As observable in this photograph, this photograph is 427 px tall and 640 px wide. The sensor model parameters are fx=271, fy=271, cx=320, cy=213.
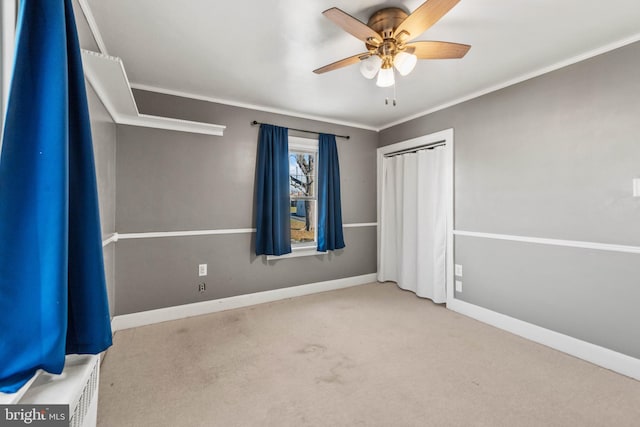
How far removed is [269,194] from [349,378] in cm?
211

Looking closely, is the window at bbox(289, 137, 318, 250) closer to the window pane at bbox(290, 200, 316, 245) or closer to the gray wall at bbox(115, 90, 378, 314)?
the window pane at bbox(290, 200, 316, 245)

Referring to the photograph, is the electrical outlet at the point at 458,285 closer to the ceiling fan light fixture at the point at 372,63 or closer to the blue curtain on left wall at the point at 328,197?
the blue curtain on left wall at the point at 328,197

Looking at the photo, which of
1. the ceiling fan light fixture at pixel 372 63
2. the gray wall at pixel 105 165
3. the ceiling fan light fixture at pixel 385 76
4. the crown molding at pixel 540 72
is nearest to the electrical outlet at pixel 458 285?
the crown molding at pixel 540 72

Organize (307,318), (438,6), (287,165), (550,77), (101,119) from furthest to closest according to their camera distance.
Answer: (287,165), (307,318), (550,77), (101,119), (438,6)

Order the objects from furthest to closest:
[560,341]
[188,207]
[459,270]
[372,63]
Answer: [459,270] → [188,207] → [560,341] → [372,63]

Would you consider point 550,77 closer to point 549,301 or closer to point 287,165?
point 549,301

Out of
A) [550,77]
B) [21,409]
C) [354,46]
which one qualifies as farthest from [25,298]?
[550,77]

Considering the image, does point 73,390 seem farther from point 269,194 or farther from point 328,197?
point 328,197

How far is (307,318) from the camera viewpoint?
289cm

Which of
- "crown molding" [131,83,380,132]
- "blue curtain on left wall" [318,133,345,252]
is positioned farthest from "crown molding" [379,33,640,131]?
"blue curtain on left wall" [318,133,345,252]

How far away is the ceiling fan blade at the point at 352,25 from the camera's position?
1427 millimetres

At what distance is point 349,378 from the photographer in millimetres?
1895

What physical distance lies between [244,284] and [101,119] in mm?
2101

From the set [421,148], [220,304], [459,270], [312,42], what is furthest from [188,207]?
[459,270]
